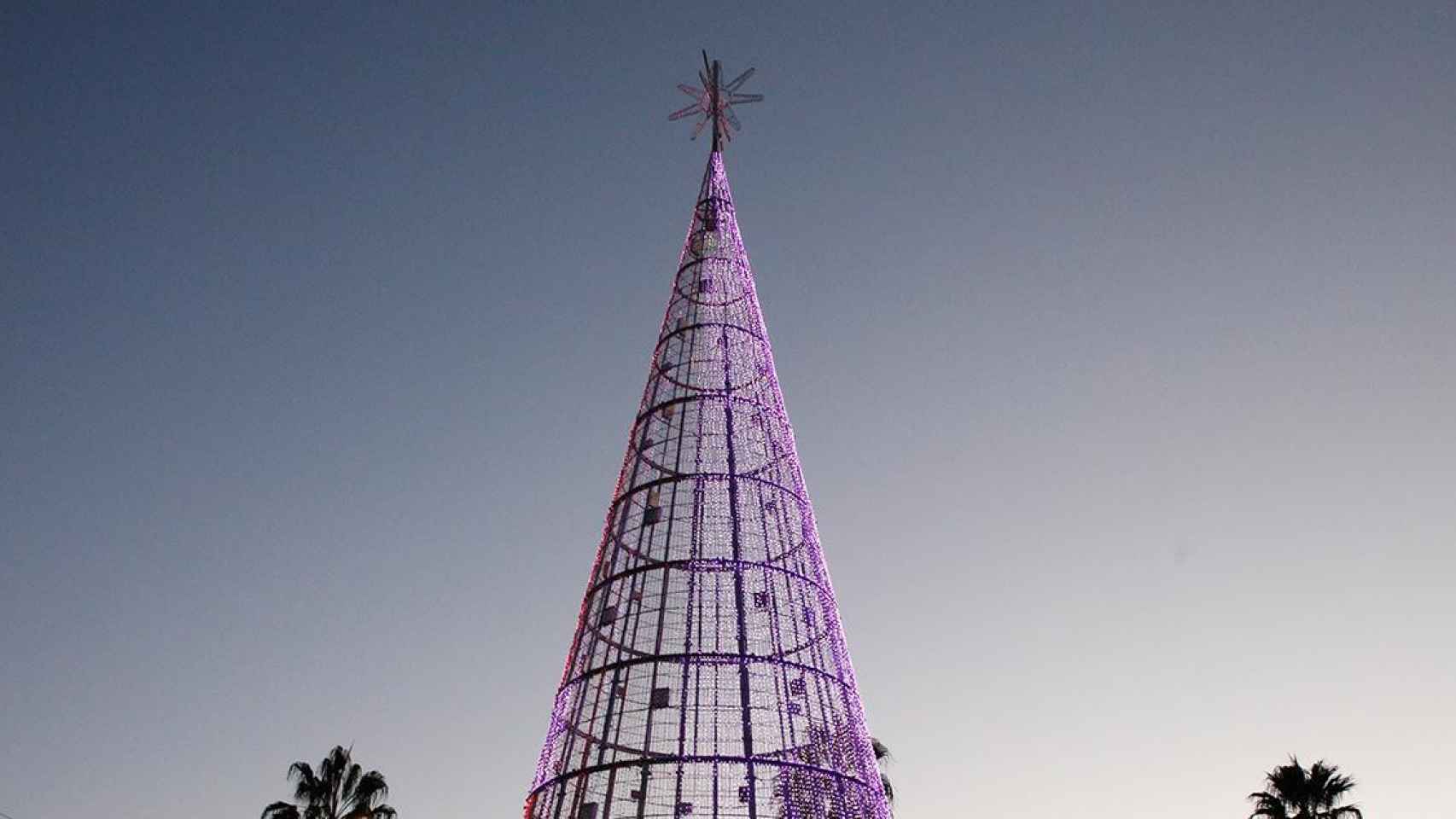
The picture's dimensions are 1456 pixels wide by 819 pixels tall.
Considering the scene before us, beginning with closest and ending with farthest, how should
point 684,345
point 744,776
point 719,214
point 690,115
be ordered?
1. point 744,776
2. point 684,345
3. point 719,214
4. point 690,115

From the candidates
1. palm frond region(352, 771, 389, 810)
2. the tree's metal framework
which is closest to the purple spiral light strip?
the tree's metal framework

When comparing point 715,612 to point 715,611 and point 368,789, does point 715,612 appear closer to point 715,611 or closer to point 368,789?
point 715,611

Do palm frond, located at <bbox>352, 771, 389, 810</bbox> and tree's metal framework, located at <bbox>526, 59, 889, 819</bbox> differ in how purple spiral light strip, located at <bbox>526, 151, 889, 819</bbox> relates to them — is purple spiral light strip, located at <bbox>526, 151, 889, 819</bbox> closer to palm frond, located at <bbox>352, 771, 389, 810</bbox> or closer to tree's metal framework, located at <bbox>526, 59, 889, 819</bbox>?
tree's metal framework, located at <bbox>526, 59, 889, 819</bbox>

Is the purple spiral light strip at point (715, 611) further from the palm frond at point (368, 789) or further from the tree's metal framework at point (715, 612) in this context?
the palm frond at point (368, 789)

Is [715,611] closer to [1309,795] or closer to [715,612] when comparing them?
[715,612]

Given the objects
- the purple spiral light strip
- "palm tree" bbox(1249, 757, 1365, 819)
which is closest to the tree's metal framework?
the purple spiral light strip

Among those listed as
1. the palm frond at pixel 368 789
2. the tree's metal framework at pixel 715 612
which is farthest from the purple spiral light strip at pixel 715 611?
the palm frond at pixel 368 789

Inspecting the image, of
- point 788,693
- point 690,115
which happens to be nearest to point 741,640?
point 788,693

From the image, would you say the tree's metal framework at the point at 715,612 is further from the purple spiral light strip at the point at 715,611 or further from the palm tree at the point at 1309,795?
the palm tree at the point at 1309,795

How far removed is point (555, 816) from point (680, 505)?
5.27 metres

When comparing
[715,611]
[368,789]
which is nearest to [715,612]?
[715,611]

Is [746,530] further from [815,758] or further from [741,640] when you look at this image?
[815,758]

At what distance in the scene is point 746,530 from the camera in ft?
61.6

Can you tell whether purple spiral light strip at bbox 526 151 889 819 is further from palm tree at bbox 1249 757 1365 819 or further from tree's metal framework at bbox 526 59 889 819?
palm tree at bbox 1249 757 1365 819
